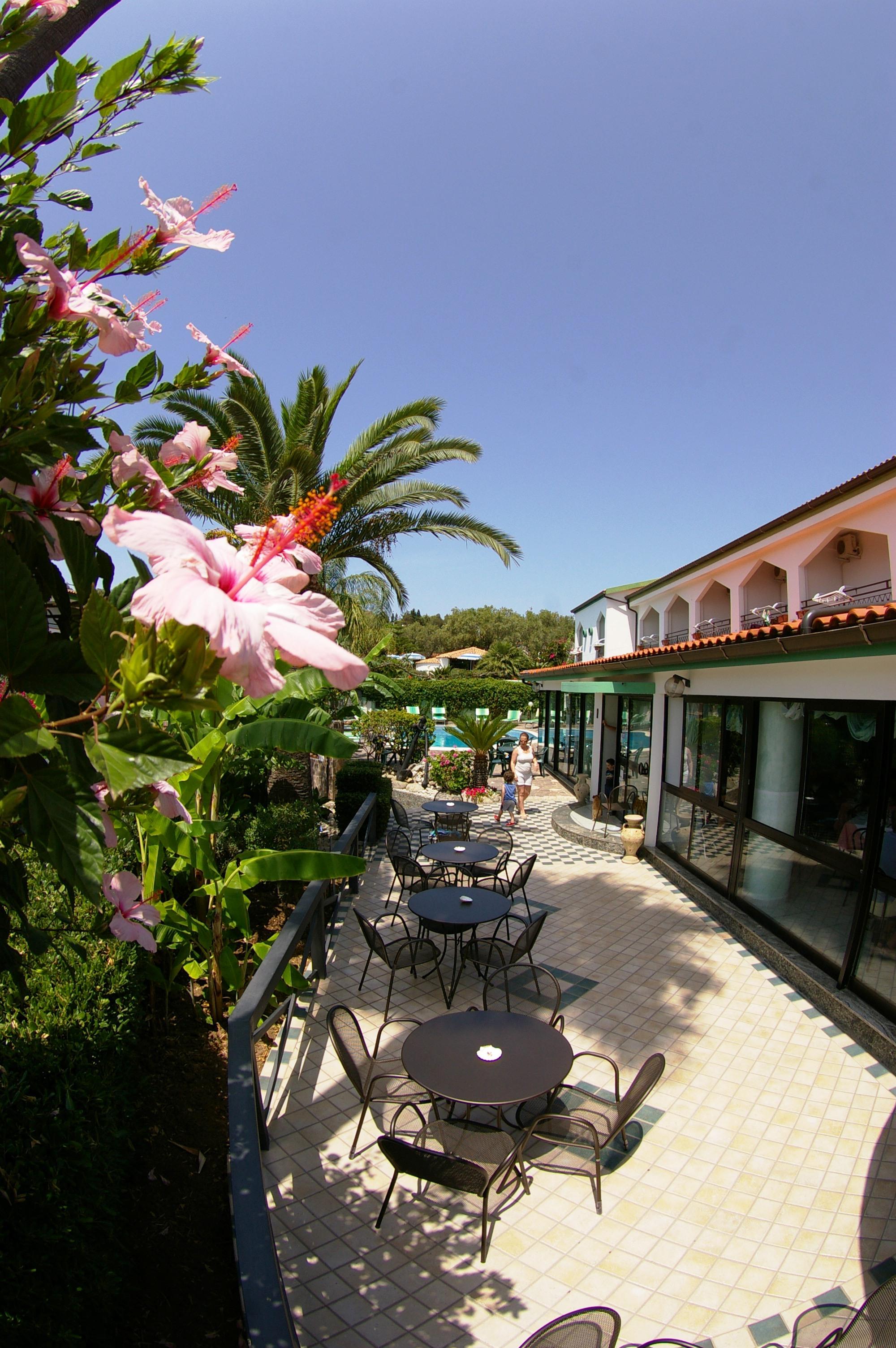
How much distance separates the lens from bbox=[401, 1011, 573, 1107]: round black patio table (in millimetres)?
3822

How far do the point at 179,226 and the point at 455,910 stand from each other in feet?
20.0

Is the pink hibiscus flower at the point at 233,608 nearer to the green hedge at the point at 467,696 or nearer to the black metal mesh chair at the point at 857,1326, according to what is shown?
the black metal mesh chair at the point at 857,1326

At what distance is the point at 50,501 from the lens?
3.95 ft

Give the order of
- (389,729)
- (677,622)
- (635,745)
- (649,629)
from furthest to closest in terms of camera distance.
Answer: (389,729), (649,629), (677,622), (635,745)

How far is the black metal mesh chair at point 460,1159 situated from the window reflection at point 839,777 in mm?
4086

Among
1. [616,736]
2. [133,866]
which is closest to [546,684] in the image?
[616,736]

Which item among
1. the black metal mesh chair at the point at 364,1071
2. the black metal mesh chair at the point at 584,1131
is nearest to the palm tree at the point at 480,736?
the black metal mesh chair at the point at 364,1071

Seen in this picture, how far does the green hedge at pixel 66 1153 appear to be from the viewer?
2.15 meters

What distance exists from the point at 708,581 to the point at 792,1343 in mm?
14822

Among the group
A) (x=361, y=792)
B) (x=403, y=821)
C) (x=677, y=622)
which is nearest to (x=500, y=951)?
(x=403, y=821)

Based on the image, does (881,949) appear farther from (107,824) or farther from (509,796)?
(509,796)

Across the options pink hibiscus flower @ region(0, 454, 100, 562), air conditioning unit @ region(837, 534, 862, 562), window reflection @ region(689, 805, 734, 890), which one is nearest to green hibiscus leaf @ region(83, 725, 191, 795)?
pink hibiscus flower @ region(0, 454, 100, 562)

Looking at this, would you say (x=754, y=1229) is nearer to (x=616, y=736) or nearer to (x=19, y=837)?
(x=19, y=837)

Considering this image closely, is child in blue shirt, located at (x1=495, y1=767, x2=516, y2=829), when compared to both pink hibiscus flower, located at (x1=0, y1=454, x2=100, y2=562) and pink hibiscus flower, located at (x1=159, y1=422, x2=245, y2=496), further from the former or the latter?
pink hibiscus flower, located at (x1=0, y1=454, x2=100, y2=562)
